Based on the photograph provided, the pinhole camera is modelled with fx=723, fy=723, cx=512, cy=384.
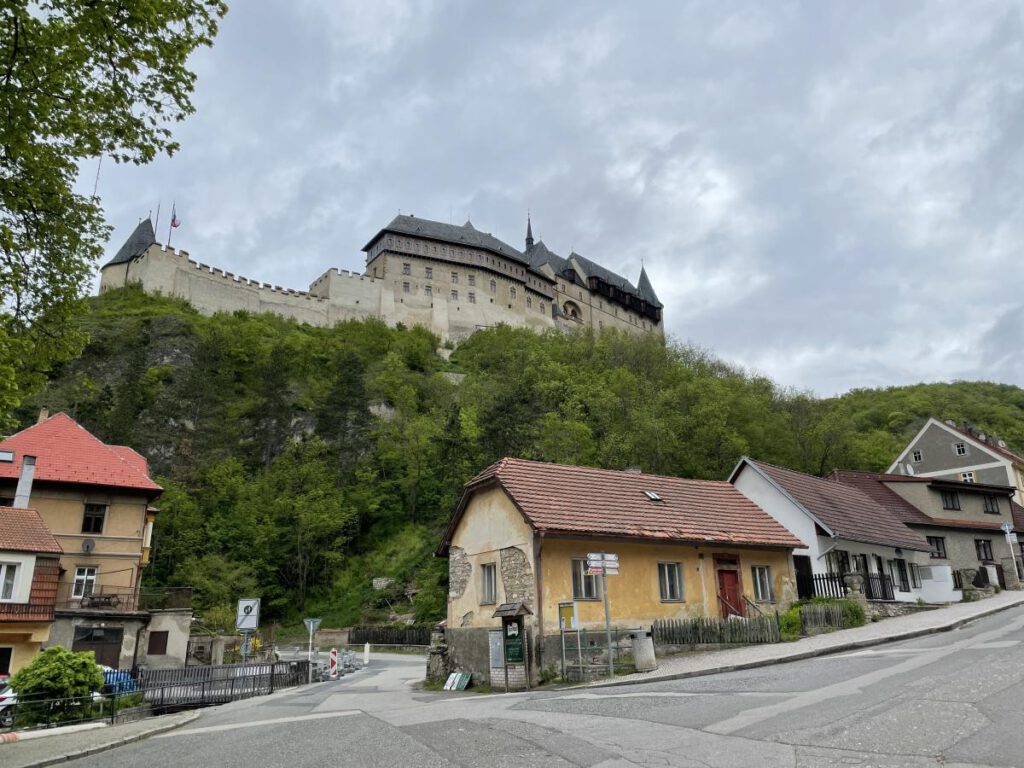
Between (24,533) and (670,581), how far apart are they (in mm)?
23679

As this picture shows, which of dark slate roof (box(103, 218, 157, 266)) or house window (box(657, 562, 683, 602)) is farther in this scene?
dark slate roof (box(103, 218, 157, 266))

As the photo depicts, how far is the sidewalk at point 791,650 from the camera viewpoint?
15516 mm

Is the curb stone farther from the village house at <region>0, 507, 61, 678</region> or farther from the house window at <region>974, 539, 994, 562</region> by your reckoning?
the house window at <region>974, 539, 994, 562</region>

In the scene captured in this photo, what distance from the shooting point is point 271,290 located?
86688mm

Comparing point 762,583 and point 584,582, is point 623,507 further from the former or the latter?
point 762,583

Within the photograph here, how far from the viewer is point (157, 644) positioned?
100 feet

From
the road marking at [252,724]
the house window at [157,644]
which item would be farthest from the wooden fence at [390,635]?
the road marking at [252,724]

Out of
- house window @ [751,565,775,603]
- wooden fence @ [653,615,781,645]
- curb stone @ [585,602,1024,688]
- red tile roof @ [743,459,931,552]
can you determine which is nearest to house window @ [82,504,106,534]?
curb stone @ [585,602,1024,688]

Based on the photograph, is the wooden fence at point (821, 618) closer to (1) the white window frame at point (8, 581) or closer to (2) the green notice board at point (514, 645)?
(2) the green notice board at point (514, 645)

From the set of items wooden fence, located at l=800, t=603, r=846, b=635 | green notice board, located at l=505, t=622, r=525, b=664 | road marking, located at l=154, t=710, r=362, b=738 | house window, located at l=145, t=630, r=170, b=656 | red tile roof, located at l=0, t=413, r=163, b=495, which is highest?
red tile roof, located at l=0, t=413, r=163, b=495

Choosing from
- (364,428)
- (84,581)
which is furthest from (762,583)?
(364,428)

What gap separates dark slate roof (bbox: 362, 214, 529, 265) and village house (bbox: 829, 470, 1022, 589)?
68.8 meters

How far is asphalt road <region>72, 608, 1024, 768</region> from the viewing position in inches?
295

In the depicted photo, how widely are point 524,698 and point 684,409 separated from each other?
36.8 m
